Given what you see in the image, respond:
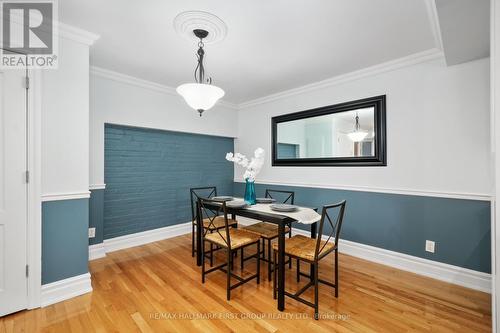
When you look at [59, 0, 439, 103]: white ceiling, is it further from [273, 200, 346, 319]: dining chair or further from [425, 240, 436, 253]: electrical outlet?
[425, 240, 436, 253]: electrical outlet

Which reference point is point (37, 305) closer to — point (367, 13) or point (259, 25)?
point (259, 25)

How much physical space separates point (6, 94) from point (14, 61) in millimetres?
292

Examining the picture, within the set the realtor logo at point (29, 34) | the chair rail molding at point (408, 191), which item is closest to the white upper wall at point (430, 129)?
the chair rail molding at point (408, 191)

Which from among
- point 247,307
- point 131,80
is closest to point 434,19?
point 247,307

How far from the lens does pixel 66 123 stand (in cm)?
218

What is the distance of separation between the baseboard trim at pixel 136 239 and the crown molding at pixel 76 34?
7.81 ft

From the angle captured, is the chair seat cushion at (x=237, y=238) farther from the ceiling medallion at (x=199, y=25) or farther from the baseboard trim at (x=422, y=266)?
the ceiling medallion at (x=199, y=25)

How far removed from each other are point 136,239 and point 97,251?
1.74 feet

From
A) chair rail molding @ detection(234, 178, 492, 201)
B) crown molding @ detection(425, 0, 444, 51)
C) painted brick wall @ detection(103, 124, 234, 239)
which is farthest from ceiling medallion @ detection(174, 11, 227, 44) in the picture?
chair rail molding @ detection(234, 178, 492, 201)

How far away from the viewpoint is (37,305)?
2006mm

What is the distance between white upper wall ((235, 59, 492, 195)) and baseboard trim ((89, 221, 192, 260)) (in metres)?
2.62

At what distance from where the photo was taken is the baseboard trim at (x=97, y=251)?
2984mm

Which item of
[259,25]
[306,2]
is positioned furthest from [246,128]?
[306,2]

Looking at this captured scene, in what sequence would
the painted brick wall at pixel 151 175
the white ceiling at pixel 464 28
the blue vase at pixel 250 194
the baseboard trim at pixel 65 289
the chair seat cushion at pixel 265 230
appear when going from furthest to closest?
the painted brick wall at pixel 151 175 → the blue vase at pixel 250 194 → the chair seat cushion at pixel 265 230 → the baseboard trim at pixel 65 289 → the white ceiling at pixel 464 28
